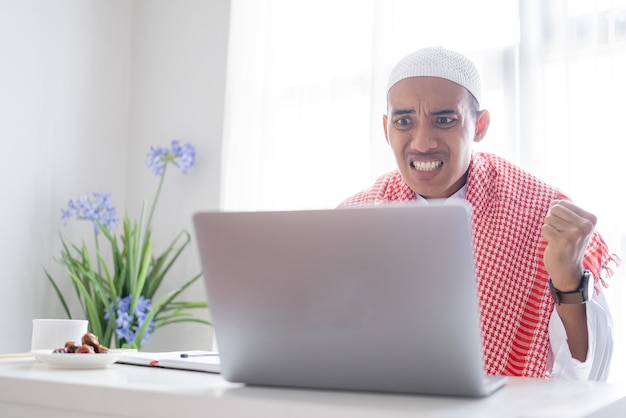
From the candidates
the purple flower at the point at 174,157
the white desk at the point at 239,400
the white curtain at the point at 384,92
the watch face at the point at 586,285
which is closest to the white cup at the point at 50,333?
the white desk at the point at 239,400

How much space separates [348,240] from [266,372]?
222 millimetres

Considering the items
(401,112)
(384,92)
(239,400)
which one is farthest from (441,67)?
(239,400)

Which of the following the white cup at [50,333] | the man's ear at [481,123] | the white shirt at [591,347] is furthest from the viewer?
the man's ear at [481,123]

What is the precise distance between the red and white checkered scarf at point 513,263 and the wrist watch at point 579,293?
0.18 metres

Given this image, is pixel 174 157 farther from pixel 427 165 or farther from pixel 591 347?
pixel 591 347

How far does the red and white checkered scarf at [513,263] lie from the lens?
1.75m

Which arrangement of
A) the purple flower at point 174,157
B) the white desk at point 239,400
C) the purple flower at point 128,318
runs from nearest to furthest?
the white desk at point 239,400 → the purple flower at point 128,318 → the purple flower at point 174,157

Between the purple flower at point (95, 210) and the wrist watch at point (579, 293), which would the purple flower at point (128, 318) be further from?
the wrist watch at point (579, 293)

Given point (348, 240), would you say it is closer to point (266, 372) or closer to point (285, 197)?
point (266, 372)

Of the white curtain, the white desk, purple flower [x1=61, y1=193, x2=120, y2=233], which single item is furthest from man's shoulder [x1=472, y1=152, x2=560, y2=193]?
purple flower [x1=61, y1=193, x2=120, y2=233]

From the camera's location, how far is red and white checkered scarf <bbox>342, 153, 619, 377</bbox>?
1748 millimetres

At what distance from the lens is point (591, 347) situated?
1.61m

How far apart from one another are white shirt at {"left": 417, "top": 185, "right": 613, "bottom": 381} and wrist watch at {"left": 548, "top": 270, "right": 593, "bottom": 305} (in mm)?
69

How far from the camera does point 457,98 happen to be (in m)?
1.95
